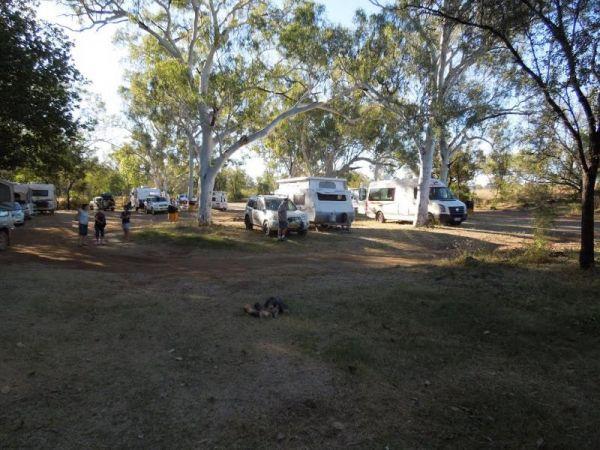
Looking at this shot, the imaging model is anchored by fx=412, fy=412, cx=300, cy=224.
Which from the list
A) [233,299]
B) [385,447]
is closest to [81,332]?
[233,299]

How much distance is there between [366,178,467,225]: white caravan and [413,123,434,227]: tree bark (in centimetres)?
134

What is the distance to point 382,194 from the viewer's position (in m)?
27.2

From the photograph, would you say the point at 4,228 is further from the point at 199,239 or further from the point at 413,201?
the point at 413,201

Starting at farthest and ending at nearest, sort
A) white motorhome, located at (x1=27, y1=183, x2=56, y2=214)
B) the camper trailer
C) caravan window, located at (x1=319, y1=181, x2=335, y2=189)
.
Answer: white motorhome, located at (x1=27, y1=183, x2=56, y2=214), the camper trailer, caravan window, located at (x1=319, y1=181, x2=335, y2=189)

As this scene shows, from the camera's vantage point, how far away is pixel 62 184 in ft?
178

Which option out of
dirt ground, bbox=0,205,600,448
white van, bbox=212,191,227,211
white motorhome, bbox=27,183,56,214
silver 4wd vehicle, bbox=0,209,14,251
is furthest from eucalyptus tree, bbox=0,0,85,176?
white van, bbox=212,191,227,211

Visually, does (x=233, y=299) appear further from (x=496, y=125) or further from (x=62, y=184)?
(x=62, y=184)

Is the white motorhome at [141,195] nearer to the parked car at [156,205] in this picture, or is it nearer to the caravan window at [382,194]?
the parked car at [156,205]

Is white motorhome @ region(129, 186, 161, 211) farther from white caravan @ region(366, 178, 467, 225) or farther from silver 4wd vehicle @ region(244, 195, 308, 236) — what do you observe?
white caravan @ region(366, 178, 467, 225)

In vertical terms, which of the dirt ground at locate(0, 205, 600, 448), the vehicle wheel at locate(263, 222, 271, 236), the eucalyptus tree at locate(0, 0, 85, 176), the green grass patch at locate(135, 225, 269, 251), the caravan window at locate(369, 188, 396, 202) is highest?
the eucalyptus tree at locate(0, 0, 85, 176)

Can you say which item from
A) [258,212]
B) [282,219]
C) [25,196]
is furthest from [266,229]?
[25,196]

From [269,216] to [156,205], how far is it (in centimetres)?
2145

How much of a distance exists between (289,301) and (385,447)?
14.3 feet

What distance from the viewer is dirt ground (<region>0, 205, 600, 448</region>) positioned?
3.60 meters
